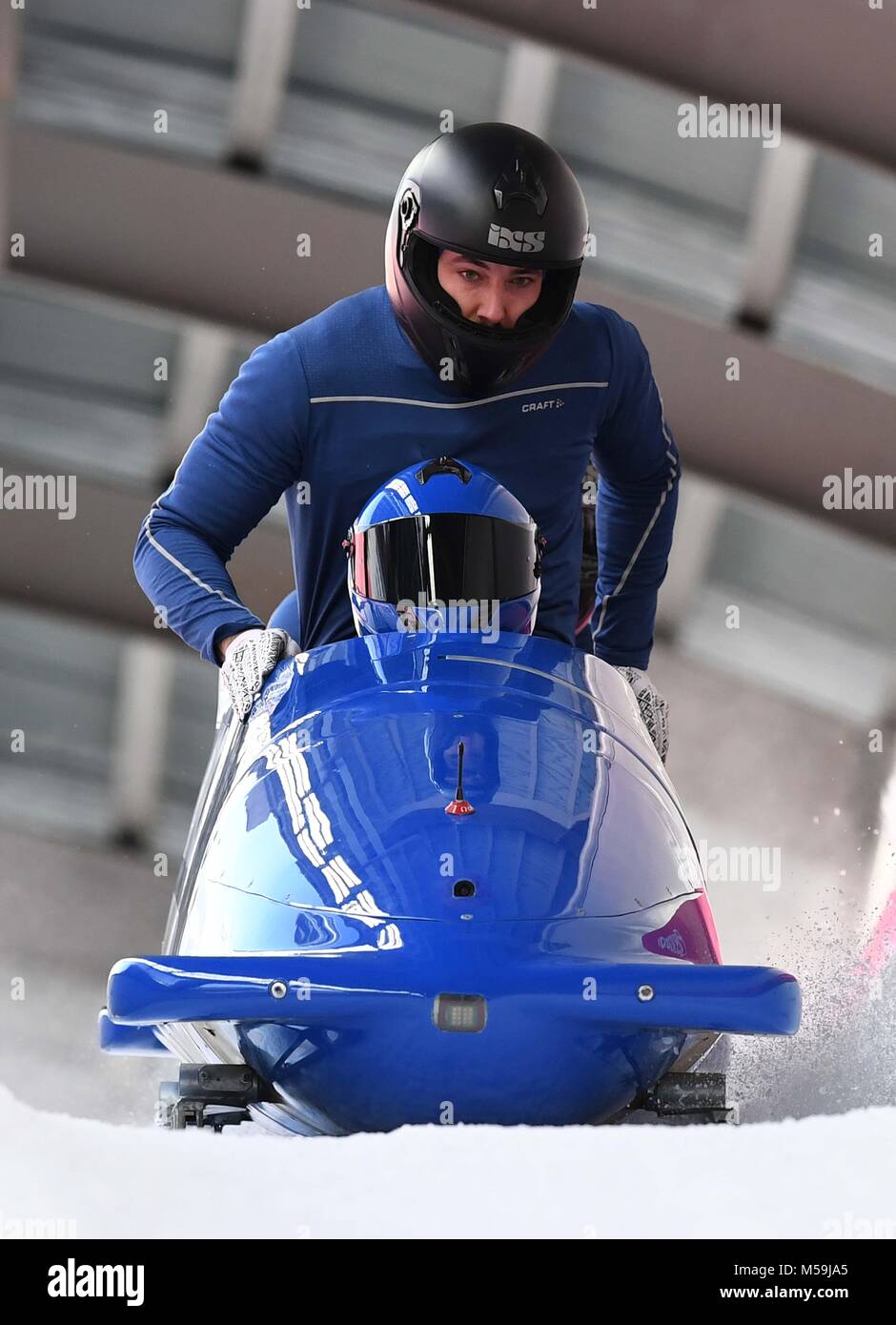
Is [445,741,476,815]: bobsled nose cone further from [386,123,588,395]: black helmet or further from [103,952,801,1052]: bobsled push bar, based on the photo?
[386,123,588,395]: black helmet

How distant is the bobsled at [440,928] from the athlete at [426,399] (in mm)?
663

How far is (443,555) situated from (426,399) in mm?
721

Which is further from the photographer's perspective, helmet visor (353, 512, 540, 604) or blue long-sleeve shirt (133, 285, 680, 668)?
blue long-sleeve shirt (133, 285, 680, 668)

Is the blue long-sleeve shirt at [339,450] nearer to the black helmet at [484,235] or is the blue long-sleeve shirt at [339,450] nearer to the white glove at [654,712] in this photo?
the black helmet at [484,235]

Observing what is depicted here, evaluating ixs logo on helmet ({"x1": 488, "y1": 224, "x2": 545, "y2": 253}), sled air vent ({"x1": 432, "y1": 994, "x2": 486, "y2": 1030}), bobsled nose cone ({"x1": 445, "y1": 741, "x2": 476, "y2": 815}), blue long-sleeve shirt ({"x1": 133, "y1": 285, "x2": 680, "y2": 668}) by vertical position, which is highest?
ixs logo on helmet ({"x1": 488, "y1": 224, "x2": 545, "y2": 253})

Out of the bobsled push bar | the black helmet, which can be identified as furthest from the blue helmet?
the bobsled push bar

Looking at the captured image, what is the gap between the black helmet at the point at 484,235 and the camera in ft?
11.8

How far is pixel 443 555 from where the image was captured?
3.23 meters

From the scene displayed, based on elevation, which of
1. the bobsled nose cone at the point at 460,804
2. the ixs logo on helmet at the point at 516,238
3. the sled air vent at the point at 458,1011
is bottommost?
the sled air vent at the point at 458,1011

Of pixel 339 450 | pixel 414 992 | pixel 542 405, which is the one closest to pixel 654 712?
pixel 542 405

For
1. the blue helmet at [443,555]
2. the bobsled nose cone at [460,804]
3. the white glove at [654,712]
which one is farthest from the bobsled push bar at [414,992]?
the white glove at [654,712]

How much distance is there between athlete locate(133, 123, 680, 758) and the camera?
3.64m

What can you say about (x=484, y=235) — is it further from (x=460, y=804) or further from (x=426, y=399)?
(x=460, y=804)
